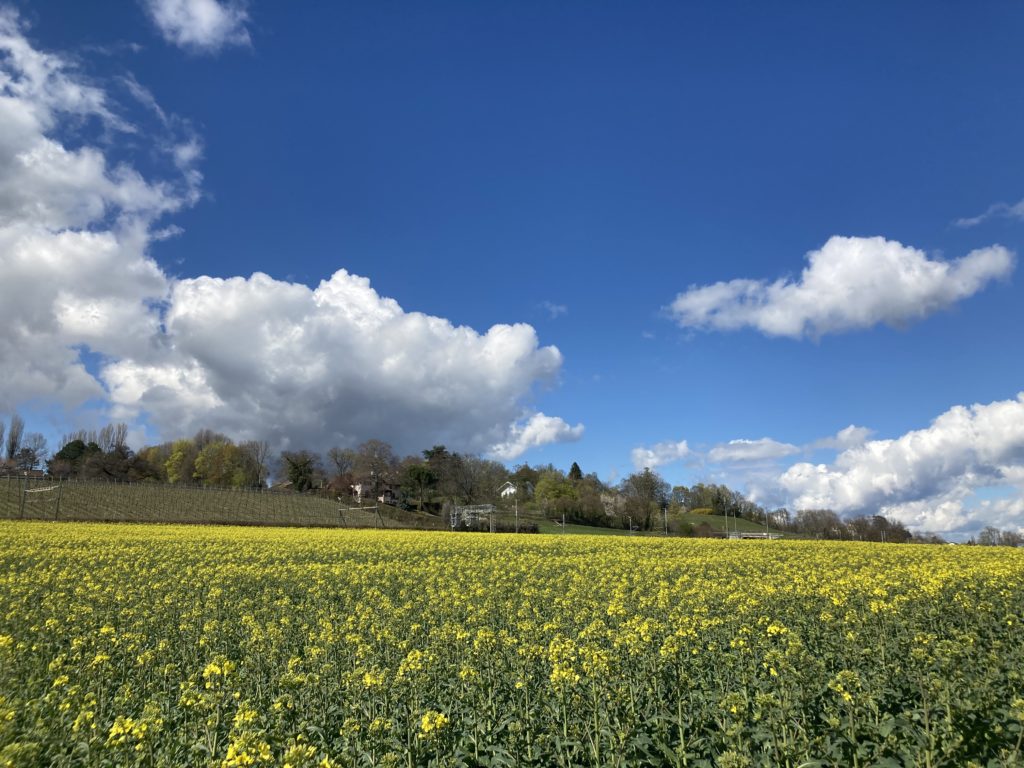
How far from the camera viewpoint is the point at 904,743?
559 centimetres

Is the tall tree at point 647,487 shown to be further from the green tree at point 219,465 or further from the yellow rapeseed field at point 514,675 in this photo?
the yellow rapeseed field at point 514,675

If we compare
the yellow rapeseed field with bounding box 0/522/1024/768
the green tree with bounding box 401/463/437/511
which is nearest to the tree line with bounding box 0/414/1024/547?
the green tree with bounding box 401/463/437/511

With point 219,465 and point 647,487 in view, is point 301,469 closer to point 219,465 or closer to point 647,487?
point 219,465

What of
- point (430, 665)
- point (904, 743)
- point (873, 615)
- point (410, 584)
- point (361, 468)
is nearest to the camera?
point (904, 743)

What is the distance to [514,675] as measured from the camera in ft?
27.3

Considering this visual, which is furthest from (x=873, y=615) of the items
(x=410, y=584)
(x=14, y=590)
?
(x=14, y=590)

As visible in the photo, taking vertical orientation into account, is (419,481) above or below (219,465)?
below

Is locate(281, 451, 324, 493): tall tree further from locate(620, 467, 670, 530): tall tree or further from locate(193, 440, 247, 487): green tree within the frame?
locate(620, 467, 670, 530): tall tree

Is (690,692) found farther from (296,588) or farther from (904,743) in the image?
(296,588)

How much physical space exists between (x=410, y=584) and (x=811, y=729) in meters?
14.4

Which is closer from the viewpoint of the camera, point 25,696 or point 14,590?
point 25,696

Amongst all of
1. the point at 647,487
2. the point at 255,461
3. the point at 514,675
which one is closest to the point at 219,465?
the point at 255,461

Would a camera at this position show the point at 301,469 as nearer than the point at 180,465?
Yes

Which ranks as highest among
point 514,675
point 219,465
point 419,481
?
point 219,465
